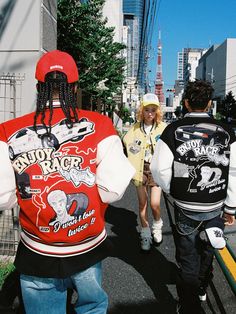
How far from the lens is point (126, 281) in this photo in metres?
3.43

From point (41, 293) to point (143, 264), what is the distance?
7.34ft

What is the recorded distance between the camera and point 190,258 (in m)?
2.61

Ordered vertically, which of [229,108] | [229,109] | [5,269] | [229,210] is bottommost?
[5,269]

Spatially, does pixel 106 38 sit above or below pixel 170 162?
above

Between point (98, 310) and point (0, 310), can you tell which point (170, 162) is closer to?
point (98, 310)

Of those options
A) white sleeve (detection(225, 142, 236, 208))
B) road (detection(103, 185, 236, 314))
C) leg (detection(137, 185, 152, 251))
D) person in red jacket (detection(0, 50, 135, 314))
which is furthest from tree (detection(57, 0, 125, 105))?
person in red jacket (detection(0, 50, 135, 314))

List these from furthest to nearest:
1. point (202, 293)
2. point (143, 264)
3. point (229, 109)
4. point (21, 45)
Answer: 1. point (229, 109)
2. point (21, 45)
3. point (143, 264)
4. point (202, 293)

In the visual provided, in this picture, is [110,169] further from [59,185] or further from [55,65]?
[55,65]

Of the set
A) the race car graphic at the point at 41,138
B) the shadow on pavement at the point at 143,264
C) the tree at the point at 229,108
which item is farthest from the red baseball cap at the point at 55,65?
the tree at the point at 229,108

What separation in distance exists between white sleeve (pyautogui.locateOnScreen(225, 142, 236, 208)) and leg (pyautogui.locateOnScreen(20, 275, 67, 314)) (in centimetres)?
142

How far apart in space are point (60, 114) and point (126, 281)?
2232 mm

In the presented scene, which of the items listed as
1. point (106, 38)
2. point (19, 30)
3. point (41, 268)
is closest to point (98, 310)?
point (41, 268)

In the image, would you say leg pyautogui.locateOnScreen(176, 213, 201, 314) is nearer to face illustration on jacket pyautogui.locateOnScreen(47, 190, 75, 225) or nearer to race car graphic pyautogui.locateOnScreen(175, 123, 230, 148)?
race car graphic pyautogui.locateOnScreen(175, 123, 230, 148)

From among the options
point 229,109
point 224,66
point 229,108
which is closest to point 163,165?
point 229,109
